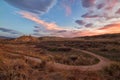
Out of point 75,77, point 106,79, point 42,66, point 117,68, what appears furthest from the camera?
point 117,68

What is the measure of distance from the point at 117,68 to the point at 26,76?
8856mm

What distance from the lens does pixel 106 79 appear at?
39.7 feet

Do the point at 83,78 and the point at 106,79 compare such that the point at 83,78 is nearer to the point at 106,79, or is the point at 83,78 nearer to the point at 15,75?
the point at 106,79

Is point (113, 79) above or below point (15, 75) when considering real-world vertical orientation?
below

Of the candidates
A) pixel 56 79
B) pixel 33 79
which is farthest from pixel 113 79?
pixel 33 79

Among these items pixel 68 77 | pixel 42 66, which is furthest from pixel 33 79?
pixel 42 66

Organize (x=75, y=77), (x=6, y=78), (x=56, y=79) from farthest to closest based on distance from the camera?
1. (x=75, y=77)
2. (x=56, y=79)
3. (x=6, y=78)

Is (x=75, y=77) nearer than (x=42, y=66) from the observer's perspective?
Yes

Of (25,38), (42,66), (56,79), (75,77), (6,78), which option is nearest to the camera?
(6,78)

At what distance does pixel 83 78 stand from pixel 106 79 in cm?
208

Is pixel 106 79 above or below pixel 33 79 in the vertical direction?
below

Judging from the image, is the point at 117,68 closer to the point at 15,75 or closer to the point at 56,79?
the point at 56,79

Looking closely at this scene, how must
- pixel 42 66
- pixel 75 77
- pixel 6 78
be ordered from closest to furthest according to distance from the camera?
1. pixel 6 78
2. pixel 75 77
3. pixel 42 66

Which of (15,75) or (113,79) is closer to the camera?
(15,75)
